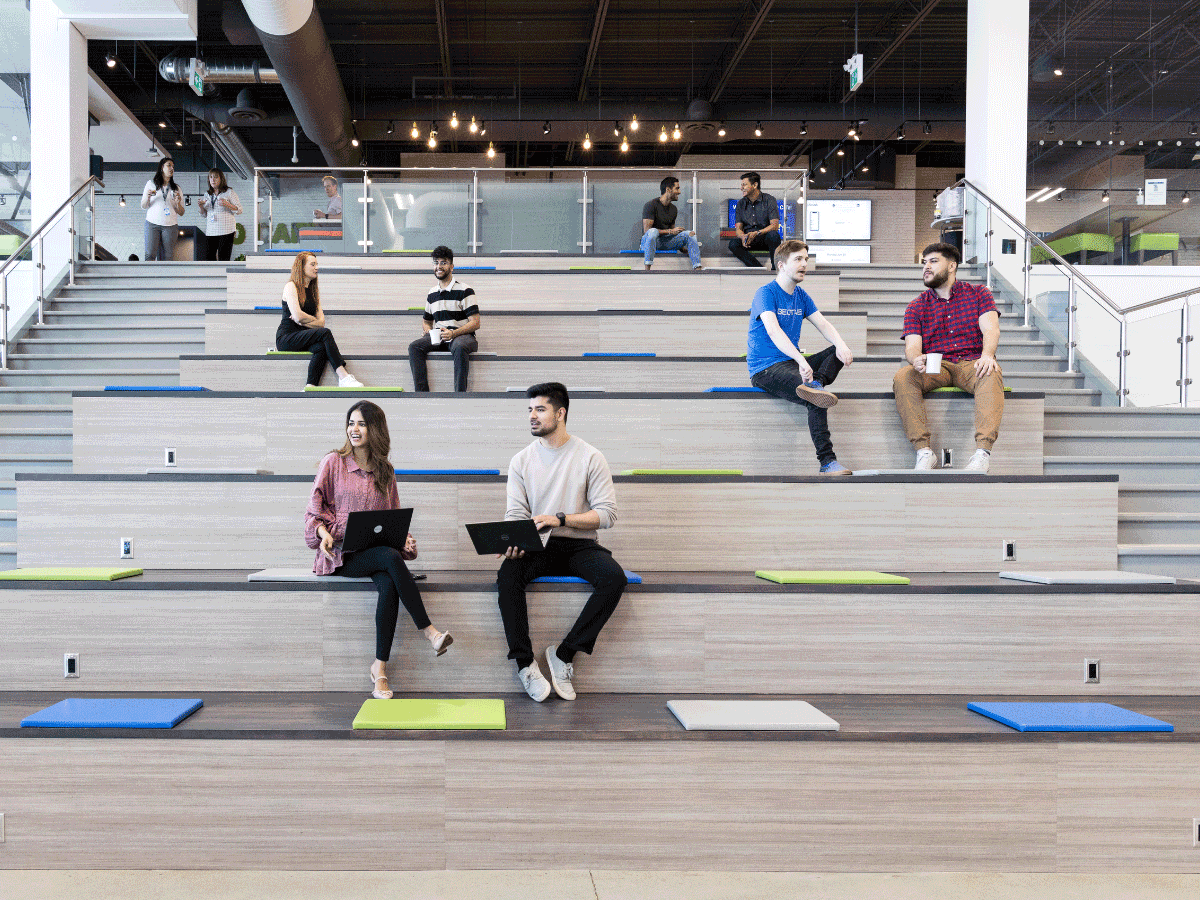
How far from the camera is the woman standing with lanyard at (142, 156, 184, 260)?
8930 millimetres

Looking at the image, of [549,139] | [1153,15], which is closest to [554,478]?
[1153,15]

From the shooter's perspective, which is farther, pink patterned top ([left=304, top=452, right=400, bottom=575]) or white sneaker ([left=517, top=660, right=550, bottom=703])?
pink patterned top ([left=304, top=452, right=400, bottom=575])

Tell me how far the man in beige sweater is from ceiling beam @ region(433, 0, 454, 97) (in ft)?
31.9

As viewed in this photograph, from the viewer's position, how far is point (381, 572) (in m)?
3.23

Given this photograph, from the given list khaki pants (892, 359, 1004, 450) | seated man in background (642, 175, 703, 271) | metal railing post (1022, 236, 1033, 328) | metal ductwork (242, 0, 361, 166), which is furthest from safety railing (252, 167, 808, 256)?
khaki pants (892, 359, 1004, 450)

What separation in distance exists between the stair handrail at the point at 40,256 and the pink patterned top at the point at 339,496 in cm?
451

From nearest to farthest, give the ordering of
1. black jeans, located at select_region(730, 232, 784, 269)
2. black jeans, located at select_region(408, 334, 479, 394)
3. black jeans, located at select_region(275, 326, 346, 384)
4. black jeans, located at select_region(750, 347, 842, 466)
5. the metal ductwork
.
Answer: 1. black jeans, located at select_region(750, 347, 842, 466)
2. black jeans, located at select_region(275, 326, 346, 384)
3. black jeans, located at select_region(408, 334, 479, 394)
4. black jeans, located at select_region(730, 232, 784, 269)
5. the metal ductwork

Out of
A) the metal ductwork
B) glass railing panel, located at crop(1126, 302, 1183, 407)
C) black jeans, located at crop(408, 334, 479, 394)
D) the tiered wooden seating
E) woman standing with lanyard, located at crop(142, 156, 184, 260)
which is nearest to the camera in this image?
the tiered wooden seating

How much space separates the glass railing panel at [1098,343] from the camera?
603cm

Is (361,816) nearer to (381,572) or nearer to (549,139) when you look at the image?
(381,572)

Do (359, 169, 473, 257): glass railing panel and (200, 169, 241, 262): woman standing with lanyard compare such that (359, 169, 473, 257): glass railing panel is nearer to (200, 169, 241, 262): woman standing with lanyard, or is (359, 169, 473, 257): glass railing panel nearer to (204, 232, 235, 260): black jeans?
(200, 169, 241, 262): woman standing with lanyard

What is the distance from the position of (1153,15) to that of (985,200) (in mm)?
3569

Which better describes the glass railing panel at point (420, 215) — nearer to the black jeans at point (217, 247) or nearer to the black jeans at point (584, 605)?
the black jeans at point (217, 247)

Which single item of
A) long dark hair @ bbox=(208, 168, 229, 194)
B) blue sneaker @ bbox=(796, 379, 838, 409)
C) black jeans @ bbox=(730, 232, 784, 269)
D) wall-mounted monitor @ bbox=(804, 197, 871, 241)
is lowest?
blue sneaker @ bbox=(796, 379, 838, 409)
